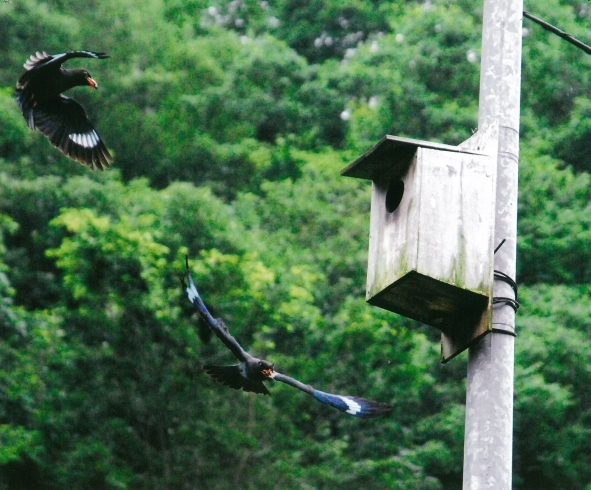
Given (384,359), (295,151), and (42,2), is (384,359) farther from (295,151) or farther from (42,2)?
(42,2)

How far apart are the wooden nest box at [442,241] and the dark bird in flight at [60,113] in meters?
2.73

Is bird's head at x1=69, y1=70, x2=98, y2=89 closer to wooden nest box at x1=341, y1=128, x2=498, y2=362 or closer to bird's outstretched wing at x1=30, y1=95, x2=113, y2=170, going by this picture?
bird's outstretched wing at x1=30, y1=95, x2=113, y2=170

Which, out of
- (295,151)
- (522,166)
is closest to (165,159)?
(295,151)

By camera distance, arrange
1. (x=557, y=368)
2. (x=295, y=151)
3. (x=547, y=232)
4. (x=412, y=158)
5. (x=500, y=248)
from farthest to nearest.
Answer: (x=295, y=151) → (x=547, y=232) → (x=557, y=368) → (x=412, y=158) → (x=500, y=248)

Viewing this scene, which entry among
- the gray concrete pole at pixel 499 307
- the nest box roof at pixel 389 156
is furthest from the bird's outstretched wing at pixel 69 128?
the gray concrete pole at pixel 499 307

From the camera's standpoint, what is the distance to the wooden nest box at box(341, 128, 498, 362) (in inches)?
165

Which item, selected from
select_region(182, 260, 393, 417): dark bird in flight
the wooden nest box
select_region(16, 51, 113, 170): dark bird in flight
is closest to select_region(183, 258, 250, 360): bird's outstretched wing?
select_region(182, 260, 393, 417): dark bird in flight

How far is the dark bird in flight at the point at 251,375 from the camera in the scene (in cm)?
470

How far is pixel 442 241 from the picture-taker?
176 inches

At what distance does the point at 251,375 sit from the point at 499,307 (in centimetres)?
246

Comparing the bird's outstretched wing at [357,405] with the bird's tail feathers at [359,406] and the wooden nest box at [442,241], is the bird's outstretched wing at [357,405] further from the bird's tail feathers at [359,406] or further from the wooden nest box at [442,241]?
the wooden nest box at [442,241]

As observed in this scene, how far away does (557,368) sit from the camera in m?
15.3

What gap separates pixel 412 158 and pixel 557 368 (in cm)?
1112

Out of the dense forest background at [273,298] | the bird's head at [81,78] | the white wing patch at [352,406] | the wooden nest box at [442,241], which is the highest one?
the dense forest background at [273,298]
